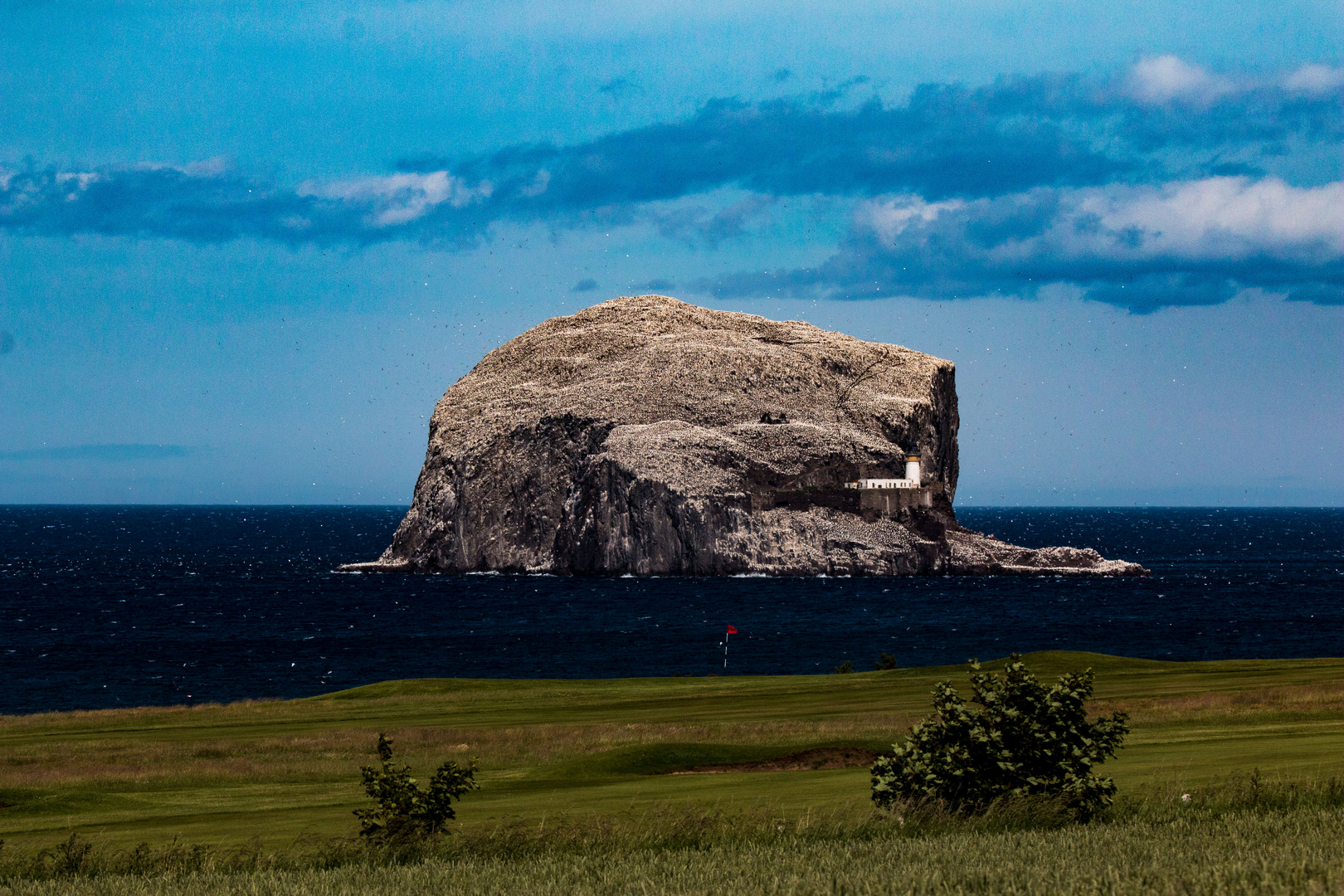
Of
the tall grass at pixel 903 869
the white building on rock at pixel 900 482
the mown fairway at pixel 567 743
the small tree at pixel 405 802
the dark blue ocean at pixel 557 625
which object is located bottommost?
Result: the dark blue ocean at pixel 557 625

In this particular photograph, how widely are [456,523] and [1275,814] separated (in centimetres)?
13511

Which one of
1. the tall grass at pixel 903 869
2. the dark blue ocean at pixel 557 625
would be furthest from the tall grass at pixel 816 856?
the dark blue ocean at pixel 557 625

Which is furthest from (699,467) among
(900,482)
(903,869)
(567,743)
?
(903,869)

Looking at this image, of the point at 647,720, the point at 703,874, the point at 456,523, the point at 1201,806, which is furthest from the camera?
the point at 456,523

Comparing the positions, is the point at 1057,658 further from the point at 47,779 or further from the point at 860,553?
the point at 860,553

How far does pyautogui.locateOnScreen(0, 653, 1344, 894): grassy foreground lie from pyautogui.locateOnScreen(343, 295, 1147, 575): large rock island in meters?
78.5

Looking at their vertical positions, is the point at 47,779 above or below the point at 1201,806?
below

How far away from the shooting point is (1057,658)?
5466 centimetres

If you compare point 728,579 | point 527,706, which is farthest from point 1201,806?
point 728,579

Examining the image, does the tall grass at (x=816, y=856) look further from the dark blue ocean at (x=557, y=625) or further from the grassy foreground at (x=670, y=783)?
the dark blue ocean at (x=557, y=625)

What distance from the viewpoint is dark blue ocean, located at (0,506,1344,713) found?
72.6m

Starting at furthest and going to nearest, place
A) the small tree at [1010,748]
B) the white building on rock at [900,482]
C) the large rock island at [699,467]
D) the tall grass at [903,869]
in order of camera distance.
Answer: the white building on rock at [900,482]
the large rock island at [699,467]
the small tree at [1010,748]
the tall grass at [903,869]

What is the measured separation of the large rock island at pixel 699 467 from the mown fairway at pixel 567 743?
78.3 meters

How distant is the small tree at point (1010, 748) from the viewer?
661 inches
